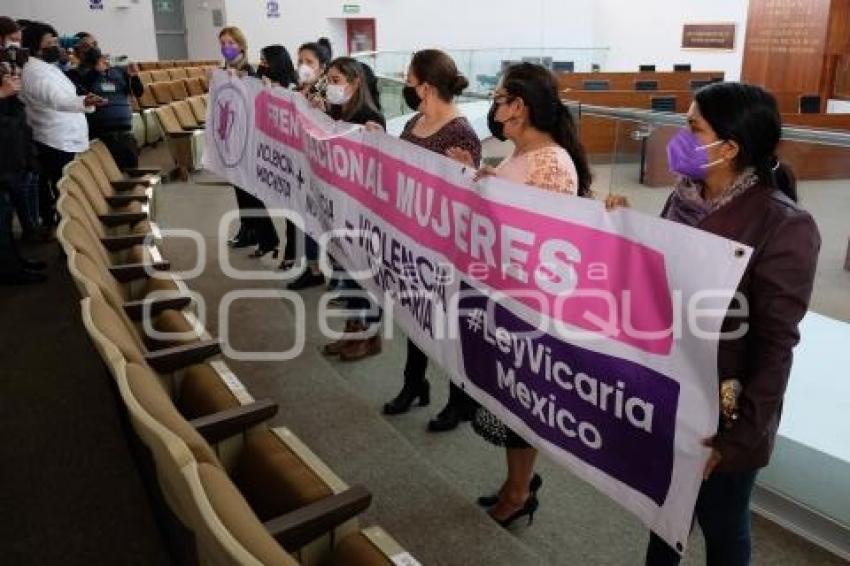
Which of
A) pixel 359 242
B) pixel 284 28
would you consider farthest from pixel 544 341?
pixel 284 28

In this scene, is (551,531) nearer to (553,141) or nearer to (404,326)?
(404,326)

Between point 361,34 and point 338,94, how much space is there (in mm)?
14105

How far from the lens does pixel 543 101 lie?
2.04m

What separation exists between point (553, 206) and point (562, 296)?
223 mm

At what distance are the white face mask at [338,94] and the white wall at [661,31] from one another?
11759 mm

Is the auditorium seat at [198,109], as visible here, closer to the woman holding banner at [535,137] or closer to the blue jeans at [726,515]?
the woman holding banner at [535,137]

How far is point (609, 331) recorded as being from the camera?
158cm

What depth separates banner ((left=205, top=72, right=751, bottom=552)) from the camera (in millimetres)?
1419

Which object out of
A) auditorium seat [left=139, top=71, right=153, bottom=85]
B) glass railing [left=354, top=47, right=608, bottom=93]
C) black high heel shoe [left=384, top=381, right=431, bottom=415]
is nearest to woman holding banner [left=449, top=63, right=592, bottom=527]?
black high heel shoe [left=384, top=381, right=431, bottom=415]

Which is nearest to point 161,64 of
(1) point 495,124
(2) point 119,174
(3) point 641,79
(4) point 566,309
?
(3) point 641,79

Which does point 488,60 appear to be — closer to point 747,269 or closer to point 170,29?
point 170,29

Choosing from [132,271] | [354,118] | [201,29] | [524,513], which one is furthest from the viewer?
[201,29]

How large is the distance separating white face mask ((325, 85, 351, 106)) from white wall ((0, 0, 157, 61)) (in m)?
13.3

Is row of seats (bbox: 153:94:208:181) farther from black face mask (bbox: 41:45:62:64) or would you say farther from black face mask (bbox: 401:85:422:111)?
black face mask (bbox: 401:85:422:111)
